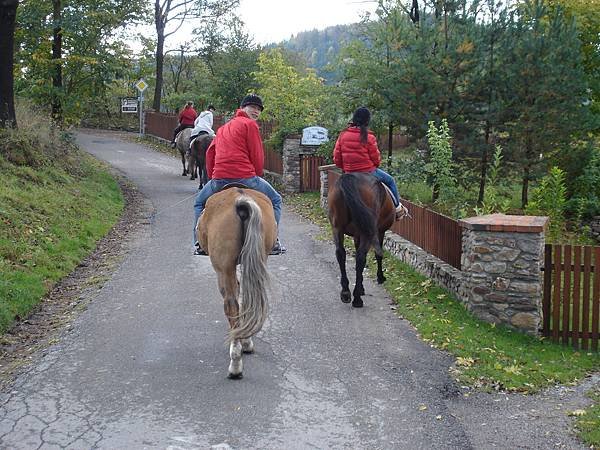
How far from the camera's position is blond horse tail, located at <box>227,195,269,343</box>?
7094 millimetres

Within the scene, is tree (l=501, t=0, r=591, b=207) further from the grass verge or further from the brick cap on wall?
the grass verge

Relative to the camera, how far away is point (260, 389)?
22.9 ft

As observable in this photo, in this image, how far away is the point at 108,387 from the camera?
276 inches

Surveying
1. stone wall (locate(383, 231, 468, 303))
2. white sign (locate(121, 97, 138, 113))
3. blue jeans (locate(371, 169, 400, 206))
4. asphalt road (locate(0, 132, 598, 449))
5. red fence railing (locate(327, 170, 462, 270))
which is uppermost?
white sign (locate(121, 97, 138, 113))

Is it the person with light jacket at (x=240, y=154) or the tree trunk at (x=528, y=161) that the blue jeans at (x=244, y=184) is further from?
the tree trunk at (x=528, y=161)

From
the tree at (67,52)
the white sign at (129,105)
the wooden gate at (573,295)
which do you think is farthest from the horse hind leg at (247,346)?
the white sign at (129,105)

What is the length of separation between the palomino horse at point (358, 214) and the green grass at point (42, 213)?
420cm

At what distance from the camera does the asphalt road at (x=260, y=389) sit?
237 inches

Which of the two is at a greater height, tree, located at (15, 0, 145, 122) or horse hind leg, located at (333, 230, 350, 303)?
tree, located at (15, 0, 145, 122)

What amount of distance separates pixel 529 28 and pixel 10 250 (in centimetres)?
1235

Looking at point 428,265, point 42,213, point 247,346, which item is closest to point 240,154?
point 247,346

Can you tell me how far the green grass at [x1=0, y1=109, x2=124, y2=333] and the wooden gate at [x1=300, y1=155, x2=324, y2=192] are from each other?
5.15 meters

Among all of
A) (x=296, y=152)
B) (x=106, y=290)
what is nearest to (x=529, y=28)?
(x=296, y=152)

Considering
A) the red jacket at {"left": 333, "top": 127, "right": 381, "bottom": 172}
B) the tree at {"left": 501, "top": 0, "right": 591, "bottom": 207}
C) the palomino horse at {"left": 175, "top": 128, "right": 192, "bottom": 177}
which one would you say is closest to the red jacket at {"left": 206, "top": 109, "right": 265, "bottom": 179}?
the red jacket at {"left": 333, "top": 127, "right": 381, "bottom": 172}
